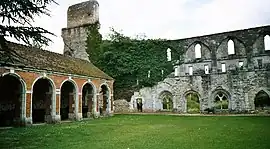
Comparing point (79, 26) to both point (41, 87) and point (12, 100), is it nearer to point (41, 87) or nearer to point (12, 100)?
point (41, 87)

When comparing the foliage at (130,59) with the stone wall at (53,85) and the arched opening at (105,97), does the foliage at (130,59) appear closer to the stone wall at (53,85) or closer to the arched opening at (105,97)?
the arched opening at (105,97)

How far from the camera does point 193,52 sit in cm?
3275

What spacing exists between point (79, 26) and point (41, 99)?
15.4 m

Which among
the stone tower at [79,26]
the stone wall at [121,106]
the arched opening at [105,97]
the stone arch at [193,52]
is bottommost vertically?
the stone wall at [121,106]

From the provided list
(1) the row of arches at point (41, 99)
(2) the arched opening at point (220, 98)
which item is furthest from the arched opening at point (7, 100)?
(2) the arched opening at point (220, 98)

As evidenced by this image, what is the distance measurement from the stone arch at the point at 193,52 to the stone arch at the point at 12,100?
20.4 metres

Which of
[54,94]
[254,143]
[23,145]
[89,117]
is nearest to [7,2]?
[23,145]

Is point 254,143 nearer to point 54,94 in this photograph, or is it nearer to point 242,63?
point 54,94

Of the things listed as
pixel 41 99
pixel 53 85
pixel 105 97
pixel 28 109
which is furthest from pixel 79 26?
pixel 28 109

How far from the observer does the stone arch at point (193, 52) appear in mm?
31922

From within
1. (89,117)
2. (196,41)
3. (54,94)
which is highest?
(196,41)

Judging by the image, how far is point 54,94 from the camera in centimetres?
2045

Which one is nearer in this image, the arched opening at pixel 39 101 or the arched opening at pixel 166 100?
the arched opening at pixel 39 101

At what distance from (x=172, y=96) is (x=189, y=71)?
3725 millimetres
